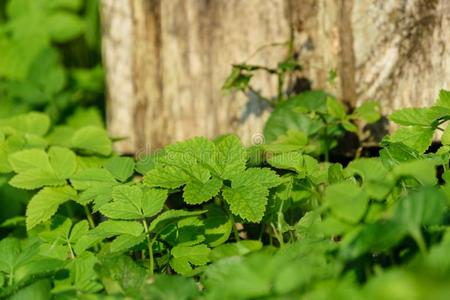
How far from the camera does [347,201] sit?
1.52 metres

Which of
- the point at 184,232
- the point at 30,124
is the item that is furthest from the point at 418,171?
the point at 30,124

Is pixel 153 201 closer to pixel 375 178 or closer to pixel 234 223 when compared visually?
pixel 234 223

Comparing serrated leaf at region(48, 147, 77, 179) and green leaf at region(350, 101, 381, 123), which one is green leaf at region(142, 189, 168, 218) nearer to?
serrated leaf at region(48, 147, 77, 179)

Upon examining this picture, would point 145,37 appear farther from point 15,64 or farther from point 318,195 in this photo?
point 318,195

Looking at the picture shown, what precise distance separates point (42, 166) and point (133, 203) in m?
0.56

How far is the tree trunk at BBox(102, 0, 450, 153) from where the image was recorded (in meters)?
2.65

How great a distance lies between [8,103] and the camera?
4.04m

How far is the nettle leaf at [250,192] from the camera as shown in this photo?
1928 millimetres

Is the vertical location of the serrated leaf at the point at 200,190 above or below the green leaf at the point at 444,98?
below

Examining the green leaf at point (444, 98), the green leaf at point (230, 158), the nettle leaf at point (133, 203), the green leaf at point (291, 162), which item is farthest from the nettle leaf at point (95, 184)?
the green leaf at point (444, 98)

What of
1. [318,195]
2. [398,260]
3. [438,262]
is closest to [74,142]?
[318,195]

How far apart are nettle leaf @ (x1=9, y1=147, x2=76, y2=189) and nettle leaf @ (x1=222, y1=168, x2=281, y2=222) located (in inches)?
26.2

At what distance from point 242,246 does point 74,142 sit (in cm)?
109

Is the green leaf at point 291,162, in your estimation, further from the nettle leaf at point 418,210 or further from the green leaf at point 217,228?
the nettle leaf at point 418,210
